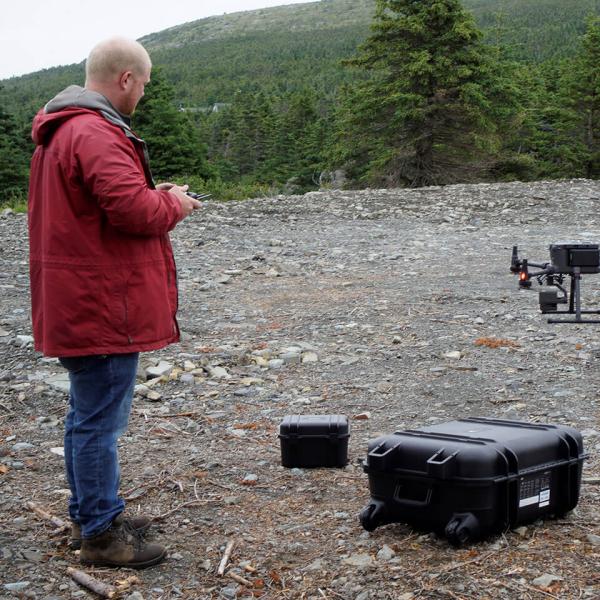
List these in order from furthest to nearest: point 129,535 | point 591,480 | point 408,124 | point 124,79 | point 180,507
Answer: point 408,124 < point 591,480 < point 180,507 < point 129,535 < point 124,79

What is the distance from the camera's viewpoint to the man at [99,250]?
2975mm

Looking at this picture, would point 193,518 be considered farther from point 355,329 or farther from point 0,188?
point 0,188

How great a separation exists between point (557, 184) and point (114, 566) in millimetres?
14942

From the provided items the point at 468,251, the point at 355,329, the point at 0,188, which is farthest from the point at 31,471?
the point at 0,188

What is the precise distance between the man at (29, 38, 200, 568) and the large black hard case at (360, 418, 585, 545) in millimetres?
1116

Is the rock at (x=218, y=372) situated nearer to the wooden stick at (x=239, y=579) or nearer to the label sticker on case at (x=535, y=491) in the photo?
the wooden stick at (x=239, y=579)

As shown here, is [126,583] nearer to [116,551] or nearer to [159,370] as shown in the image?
[116,551]

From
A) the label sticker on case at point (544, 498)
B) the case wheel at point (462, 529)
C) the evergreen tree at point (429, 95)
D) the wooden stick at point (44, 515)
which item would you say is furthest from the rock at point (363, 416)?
the evergreen tree at point (429, 95)

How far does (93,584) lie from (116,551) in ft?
0.59

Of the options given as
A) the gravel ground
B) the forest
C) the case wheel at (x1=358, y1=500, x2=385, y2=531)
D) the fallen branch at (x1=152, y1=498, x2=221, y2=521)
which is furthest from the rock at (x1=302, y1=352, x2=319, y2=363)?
the forest

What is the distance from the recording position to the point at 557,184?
16625 mm

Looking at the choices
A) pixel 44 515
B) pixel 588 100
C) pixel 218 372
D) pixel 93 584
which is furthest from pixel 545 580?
pixel 588 100

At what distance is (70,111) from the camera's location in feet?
9.89

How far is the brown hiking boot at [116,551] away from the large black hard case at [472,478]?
2.97ft
